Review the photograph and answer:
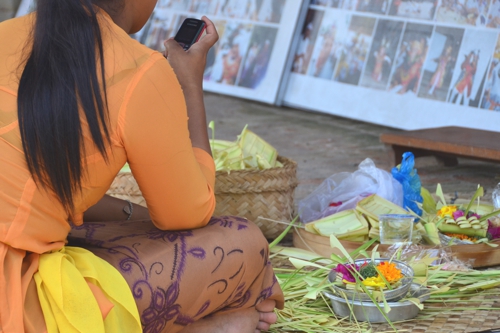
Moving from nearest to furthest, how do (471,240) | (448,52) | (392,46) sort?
1. (471,240)
2. (448,52)
3. (392,46)

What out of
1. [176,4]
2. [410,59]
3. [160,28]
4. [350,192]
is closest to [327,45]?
[410,59]

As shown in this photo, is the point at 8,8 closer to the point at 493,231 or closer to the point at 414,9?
the point at 414,9

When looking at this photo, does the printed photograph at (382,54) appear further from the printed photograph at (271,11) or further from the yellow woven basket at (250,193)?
the yellow woven basket at (250,193)

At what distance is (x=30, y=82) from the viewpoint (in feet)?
4.61

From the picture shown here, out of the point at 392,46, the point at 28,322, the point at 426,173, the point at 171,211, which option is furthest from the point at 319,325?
the point at 392,46

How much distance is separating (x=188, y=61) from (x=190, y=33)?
128 mm

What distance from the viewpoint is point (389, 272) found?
2064 mm

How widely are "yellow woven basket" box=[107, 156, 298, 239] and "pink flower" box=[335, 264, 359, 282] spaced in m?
0.75

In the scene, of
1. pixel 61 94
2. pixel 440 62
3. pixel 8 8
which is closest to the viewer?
pixel 61 94

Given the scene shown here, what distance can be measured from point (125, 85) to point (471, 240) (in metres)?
1.62

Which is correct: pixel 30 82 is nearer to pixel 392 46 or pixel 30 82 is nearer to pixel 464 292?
pixel 464 292

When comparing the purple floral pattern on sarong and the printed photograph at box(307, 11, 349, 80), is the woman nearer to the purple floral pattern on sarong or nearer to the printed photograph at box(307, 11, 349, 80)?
the purple floral pattern on sarong

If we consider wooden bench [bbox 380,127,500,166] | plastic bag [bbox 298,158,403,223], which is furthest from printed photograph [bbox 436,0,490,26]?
plastic bag [bbox 298,158,403,223]

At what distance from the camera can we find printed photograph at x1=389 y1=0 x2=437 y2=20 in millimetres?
5250
